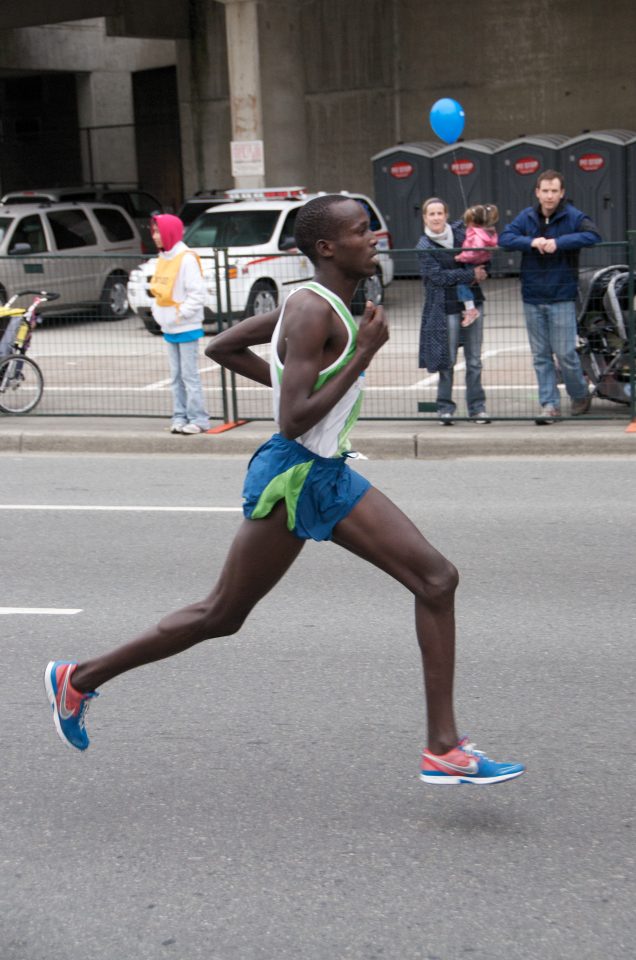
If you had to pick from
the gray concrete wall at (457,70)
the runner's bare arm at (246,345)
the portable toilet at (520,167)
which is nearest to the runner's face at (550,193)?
the runner's bare arm at (246,345)

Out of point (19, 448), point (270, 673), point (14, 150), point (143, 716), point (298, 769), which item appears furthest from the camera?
point (14, 150)

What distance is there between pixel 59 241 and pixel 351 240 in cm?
1773

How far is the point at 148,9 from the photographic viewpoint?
2953 centimetres

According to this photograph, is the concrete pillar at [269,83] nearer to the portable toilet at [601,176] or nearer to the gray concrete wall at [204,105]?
the gray concrete wall at [204,105]

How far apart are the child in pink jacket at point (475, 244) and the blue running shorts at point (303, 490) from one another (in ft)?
22.9

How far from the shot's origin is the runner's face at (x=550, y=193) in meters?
10.6

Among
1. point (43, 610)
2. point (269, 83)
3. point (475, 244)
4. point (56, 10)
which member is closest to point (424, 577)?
point (43, 610)

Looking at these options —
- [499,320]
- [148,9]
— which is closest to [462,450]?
[499,320]

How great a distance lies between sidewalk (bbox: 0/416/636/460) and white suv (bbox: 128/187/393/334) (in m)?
1.89

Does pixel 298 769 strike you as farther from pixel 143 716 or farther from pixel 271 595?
pixel 271 595

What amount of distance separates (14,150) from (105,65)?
4259mm

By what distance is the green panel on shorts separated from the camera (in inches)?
159

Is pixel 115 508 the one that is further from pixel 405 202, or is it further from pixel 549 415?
pixel 405 202

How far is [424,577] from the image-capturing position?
13.3 ft
